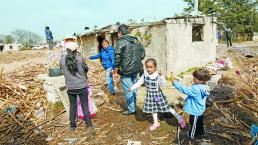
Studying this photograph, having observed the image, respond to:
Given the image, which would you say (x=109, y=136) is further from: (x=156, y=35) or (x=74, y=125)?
(x=156, y=35)

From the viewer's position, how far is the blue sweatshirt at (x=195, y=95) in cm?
422

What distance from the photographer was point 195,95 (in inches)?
167

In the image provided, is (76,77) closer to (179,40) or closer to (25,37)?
(179,40)

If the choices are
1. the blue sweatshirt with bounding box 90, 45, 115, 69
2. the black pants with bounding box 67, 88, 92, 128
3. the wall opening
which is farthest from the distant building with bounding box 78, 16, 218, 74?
the black pants with bounding box 67, 88, 92, 128

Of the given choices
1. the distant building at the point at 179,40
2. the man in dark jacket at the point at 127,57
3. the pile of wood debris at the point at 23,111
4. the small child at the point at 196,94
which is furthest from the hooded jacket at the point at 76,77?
the distant building at the point at 179,40

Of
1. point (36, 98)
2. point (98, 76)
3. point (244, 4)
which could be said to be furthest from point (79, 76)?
point (244, 4)

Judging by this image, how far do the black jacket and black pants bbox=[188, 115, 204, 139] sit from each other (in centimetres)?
165

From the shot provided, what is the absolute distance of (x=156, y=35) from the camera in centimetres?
1122

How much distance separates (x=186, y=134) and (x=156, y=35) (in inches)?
276

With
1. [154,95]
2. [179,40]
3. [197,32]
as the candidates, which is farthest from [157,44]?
[154,95]

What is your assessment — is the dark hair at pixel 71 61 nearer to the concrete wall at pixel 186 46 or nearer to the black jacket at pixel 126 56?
the black jacket at pixel 126 56

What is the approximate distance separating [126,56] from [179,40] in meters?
6.43

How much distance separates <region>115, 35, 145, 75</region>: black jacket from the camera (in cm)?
539

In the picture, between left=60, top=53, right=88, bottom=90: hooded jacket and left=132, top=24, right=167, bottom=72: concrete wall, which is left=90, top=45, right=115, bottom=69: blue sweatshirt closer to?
left=60, top=53, right=88, bottom=90: hooded jacket
